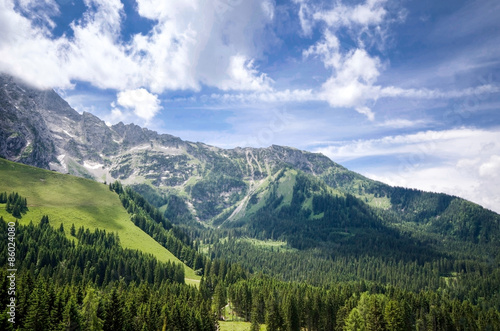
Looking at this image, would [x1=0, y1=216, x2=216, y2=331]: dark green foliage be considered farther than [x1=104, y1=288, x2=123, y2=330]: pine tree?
No

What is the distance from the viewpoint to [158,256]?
608 feet

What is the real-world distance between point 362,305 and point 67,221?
588 feet

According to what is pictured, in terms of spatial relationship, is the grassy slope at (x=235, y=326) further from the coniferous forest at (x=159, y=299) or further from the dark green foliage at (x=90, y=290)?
the dark green foliage at (x=90, y=290)

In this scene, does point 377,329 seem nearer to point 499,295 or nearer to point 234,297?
point 234,297

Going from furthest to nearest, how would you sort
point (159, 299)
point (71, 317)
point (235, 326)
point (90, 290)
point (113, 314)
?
1. point (235, 326)
2. point (159, 299)
3. point (113, 314)
4. point (90, 290)
5. point (71, 317)

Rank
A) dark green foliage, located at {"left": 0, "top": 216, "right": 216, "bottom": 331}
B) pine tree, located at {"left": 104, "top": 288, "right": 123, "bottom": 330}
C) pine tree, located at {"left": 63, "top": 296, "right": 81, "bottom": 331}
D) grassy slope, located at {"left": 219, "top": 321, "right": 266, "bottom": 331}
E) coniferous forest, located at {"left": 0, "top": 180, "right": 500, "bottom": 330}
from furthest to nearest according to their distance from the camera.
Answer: grassy slope, located at {"left": 219, "top": 321, "right": 266, "bottom": 331}, pine tree, located at {"left": 104, "top": 288, "right": 123, "bottom": 330}, coniferous forest, located at {"left": 0, "top": 180, "right": 500, "bottom": 330}, dark green foliage, located at {"left": 0, "top": 216, "right": 216, "bottom": 331}, pine tree, located at {"left": 63, "top": 296, "right": 81, "bottom": 331}

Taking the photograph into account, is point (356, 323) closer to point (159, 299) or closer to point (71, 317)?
point (159, 299)

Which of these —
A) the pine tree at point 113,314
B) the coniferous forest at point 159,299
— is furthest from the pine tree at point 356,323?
the pine tree at point 113,314

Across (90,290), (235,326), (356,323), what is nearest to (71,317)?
(90,290)

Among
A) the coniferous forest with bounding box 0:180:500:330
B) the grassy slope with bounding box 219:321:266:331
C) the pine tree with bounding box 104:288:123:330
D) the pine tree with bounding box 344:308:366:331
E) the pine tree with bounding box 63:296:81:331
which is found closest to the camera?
the pine tree with bounding box 63:296:81:331

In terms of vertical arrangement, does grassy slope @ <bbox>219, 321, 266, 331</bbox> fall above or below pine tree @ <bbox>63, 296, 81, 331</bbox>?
below

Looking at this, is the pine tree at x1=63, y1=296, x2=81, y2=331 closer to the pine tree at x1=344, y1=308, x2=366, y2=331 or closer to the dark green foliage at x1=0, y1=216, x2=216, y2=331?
the dark green foliage at x1=0, y1=216, x2=216, y2=331

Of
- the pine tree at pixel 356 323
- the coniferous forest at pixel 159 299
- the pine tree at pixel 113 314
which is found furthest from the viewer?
the pine tree at pixel 356 323

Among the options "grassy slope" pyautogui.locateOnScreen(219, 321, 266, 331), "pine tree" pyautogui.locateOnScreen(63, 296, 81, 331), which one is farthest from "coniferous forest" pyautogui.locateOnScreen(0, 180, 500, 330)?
"grassy slope" pyautogui.locateOnScreen(219, 321, 266, 331)
